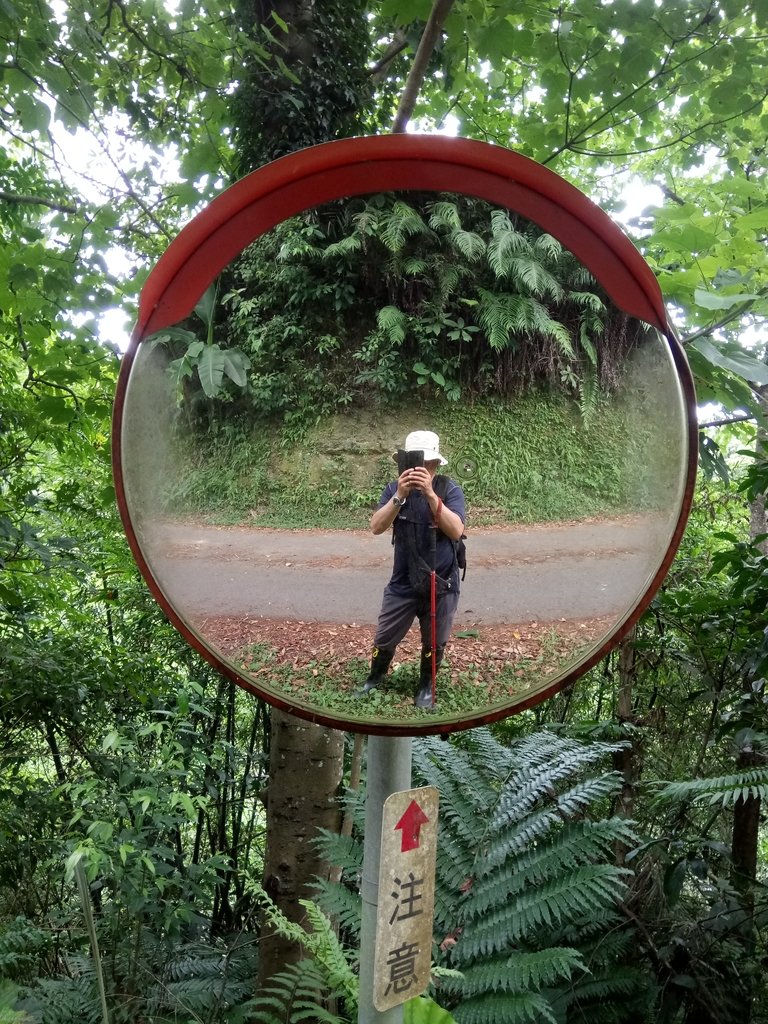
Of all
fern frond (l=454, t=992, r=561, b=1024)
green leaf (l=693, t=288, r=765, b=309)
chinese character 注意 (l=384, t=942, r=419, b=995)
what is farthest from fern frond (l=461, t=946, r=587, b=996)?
green leaf (l=693, t=288, r=765, b=309)

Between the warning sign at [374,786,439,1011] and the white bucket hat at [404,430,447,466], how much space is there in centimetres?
40

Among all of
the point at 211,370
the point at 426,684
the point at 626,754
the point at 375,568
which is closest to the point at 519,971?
the point at 626,754

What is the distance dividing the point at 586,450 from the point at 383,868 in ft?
1.76

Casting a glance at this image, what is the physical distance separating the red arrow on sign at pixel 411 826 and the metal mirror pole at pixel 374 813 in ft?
0.08

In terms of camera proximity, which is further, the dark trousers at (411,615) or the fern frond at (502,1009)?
the fern frond at (502,1009)

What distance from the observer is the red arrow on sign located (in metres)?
0.80

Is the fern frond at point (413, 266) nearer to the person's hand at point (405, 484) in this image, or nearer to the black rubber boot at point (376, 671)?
the person's hand at point (405, 484)

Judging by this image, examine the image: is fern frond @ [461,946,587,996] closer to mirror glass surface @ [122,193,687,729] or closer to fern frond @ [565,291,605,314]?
mirror glass surface @ [122,193,687,729]

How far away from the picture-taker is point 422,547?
70 centimetres

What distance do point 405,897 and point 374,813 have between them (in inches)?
4.3

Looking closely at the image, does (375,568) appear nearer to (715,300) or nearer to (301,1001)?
(715,300)

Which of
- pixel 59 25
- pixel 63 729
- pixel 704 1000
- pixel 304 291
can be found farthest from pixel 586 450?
pixel 63 729

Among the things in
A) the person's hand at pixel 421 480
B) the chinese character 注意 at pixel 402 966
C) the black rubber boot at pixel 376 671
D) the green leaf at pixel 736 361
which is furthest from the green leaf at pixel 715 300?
the chinese character 注意 at pixel 402 966

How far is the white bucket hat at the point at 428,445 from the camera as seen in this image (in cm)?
70
